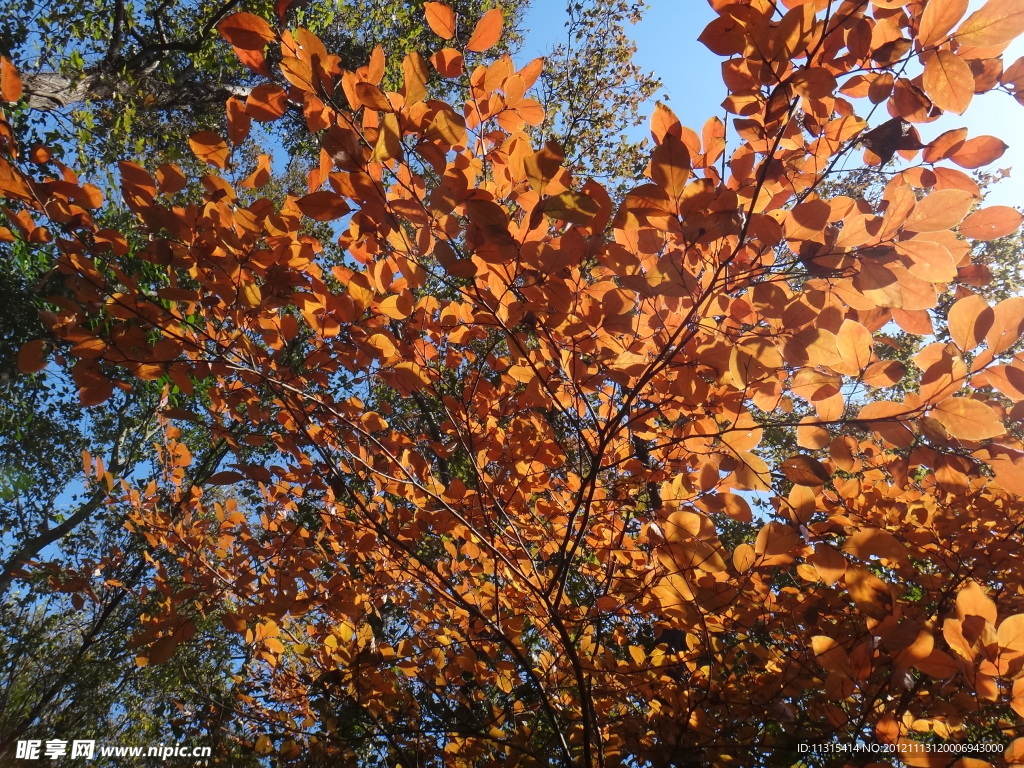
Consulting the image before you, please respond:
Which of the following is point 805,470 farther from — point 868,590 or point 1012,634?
point 1012,634

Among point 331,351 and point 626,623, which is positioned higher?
point 331,351

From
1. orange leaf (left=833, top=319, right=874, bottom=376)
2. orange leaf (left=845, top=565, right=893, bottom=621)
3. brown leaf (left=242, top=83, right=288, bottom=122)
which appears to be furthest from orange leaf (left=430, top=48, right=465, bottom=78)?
orange leaf (left=845, top=565, right=893, bottom=621)

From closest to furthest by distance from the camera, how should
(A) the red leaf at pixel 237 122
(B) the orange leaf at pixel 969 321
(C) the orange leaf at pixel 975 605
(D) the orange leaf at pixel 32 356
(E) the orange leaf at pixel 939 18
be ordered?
(E) the orange leaf at pixel 939 18 < (B) the orange leaf at pixel 969 321 < (C) the orange leaf at pixel 975 605 < (A) the red leaf at pixel 237 122 < (D) the orange leaf at pixel 32 356

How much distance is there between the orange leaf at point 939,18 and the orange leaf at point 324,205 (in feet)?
Answer: 3.11

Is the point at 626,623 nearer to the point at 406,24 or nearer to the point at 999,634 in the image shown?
the point at 999,634

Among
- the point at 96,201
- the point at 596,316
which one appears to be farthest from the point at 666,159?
the point at 96,201

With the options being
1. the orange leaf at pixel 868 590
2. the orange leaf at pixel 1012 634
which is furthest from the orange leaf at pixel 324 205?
the orange leaf at pixel 1012 634

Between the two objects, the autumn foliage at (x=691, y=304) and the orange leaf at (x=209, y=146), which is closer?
the autumn foliage at (x=691, y=304)

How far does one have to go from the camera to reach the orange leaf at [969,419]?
0.83 meters

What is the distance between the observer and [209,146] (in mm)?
1056

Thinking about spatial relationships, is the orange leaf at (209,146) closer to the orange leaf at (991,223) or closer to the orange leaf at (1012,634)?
the orange leaf at (991,223)

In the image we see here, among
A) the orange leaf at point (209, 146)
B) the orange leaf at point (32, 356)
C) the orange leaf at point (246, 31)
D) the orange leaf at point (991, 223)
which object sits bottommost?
the orange leaf at point (991, 223)

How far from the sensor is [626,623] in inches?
109

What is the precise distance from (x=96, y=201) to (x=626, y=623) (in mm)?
2778
